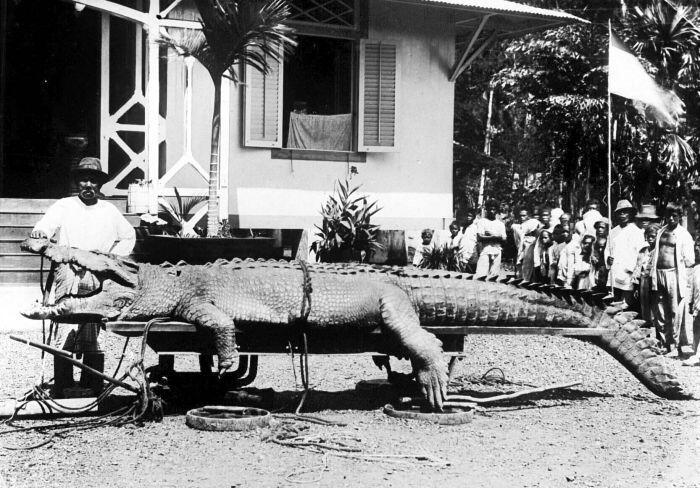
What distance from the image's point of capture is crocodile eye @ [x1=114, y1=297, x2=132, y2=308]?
6.07 meters

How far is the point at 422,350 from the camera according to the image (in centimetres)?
622

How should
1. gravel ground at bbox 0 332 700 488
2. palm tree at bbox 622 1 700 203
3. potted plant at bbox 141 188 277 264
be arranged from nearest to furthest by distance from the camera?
gravel ground at bbox 0 332 700 488 → potted plant at bbox 141 188 277 264 → palm tree at bbox 622 1 700 203

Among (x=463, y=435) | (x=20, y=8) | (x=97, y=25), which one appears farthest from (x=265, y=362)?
(x=20, y=8)

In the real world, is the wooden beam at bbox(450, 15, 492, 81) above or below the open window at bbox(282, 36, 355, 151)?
above

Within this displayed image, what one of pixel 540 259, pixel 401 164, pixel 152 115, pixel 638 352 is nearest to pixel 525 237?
pixel 540 259

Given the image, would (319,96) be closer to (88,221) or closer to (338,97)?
(338,97)

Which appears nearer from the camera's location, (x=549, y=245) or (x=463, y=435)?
(x=463, y=435)

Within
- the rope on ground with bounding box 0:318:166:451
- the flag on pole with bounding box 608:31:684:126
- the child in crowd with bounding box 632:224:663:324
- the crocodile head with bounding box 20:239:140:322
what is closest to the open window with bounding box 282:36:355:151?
the flag on pole with bounding box 608:31:684:126

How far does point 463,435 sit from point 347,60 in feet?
29.8

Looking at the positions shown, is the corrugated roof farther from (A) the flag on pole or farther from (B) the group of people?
(B) the group of people

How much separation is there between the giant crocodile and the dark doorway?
835 centimetres

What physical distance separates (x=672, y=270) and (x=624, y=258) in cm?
95

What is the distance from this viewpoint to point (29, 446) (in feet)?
17.4

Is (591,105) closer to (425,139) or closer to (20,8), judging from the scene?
(425,139)
